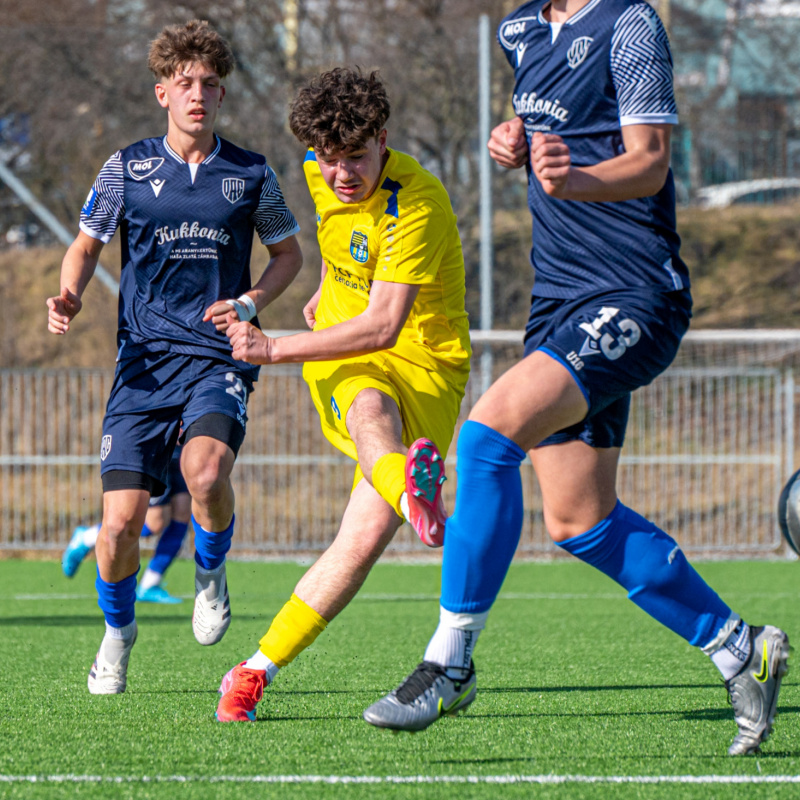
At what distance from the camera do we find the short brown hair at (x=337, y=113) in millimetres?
3852

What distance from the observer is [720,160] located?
43.4 ft

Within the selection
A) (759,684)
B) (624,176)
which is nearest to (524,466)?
(759,684)

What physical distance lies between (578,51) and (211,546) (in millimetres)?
2342

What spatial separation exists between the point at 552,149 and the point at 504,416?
0.66 m

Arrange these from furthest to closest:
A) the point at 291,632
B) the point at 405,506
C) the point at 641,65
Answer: the point at 291,632
the point at 405,506
the point at 641,65

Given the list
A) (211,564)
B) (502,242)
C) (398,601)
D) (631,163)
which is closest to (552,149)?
(631,163)

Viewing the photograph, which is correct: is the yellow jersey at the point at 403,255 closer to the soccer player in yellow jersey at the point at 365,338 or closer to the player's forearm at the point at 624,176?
the soccer player in yellow jersey at the point at 365,338

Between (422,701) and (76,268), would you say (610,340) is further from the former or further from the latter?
(76,268)

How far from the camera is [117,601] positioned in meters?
4.71

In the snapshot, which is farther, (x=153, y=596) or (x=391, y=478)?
(x=153, y=596)

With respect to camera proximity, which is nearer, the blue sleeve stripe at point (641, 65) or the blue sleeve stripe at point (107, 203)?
the blue sleeve stripe at point (641, 65)

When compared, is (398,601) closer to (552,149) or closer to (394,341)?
(394,341)

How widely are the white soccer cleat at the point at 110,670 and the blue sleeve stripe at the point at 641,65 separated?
8.75 feet

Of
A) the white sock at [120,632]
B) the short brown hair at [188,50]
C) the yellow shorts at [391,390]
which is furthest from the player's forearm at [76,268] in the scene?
the white sock at [120,632]
